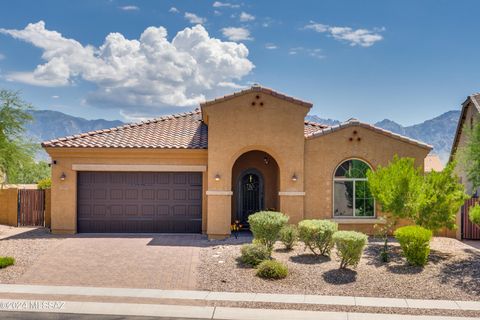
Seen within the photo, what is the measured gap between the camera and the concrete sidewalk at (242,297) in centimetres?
1121

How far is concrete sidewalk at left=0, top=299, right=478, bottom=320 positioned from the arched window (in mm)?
8849

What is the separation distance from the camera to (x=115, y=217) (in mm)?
19516

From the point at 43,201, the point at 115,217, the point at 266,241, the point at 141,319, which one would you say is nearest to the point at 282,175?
the point at 266,241

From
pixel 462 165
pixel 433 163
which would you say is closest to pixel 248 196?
pixel 462 165

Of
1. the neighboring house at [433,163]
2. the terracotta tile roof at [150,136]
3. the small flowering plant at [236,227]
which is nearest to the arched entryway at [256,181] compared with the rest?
the small flowering plant at [236,227]

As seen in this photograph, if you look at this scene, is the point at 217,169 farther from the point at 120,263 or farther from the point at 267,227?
the point at 120,263

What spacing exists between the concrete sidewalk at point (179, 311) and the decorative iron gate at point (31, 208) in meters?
11.4

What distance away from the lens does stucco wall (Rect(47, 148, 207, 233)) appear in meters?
19.1

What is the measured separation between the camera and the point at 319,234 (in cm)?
1473

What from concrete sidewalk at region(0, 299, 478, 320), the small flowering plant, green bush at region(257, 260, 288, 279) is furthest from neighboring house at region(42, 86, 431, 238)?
concrete sidewalk at region(0, 299, 478, 320)

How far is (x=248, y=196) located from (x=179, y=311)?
36.2 feet

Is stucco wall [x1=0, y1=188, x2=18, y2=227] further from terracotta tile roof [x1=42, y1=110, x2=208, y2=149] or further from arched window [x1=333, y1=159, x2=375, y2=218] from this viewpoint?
arched window [x1=333, y1=159, x2=375, y2=218]

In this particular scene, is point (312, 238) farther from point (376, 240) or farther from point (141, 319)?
point (141, 319)

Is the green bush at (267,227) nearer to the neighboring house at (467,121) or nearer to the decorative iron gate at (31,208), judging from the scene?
the decorative iron gate at (31,208)
